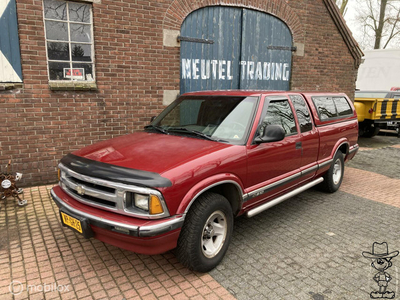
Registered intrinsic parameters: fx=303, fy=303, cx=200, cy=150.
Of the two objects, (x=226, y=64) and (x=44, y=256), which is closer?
(x=44, y=256)

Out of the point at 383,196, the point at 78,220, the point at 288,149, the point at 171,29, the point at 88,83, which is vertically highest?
the point at 171,29

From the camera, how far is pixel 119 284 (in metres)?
2.96

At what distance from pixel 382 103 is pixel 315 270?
396 inches

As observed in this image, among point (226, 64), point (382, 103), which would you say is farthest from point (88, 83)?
point (382, 103)

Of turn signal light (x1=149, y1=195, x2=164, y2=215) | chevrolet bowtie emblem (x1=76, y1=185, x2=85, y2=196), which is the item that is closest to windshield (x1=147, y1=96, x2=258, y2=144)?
turn signal light (x1=149, y1=195, x2=164, y2=215)

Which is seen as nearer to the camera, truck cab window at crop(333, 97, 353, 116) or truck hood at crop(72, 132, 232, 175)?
truck hood at crop(72, 132, 232, 175)

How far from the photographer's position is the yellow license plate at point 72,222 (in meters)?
2.86

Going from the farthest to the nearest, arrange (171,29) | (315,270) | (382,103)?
(382,103) < (171,29) < (315,270)

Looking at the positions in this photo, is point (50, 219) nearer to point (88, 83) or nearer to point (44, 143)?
point (44, 143)

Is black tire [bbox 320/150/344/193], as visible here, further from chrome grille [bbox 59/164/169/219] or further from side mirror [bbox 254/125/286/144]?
chrome grille [bbox 59/164/169/219]

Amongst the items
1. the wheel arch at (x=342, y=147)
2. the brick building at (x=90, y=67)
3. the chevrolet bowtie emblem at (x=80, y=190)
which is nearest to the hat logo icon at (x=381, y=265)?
the wheel arch at (x=342, y=147)

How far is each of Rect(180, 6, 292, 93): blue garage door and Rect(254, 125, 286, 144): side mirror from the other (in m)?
3.90

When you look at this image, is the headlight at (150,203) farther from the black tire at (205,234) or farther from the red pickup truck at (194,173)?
the black tire at (205,234)

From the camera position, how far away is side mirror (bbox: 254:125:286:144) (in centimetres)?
347
